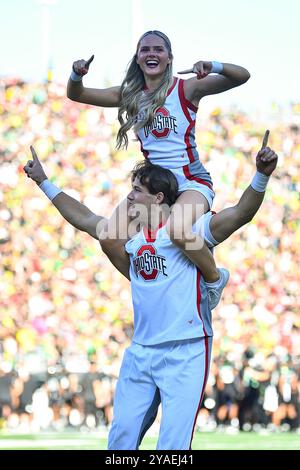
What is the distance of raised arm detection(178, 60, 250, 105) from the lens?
14.2ft

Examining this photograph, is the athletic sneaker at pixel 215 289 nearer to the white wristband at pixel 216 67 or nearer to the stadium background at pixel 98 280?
the white wristband at pixel 216 67

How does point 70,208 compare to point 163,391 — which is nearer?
point 163,391

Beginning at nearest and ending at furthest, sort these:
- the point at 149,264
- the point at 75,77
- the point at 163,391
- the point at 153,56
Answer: the point at 163,391 < the point at 149,264 < the point at 153,56 < the point at 75,77

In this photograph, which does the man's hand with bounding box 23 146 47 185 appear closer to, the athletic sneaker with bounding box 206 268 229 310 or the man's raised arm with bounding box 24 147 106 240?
the man's raised arm with bounding box 24 147 106 240

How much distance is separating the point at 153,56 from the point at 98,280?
805 cm

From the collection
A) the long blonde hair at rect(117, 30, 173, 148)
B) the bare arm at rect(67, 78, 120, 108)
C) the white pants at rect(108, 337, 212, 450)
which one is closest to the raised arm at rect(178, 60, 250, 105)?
the long blonde hair at rect(117, 30, 173, 148)

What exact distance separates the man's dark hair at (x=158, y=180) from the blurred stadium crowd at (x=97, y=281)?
6733mm

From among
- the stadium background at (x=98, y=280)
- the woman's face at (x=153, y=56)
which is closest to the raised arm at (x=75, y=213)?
the woman's face at (x=153, y=56)

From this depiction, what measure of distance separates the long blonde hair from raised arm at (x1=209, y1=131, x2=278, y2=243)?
1.74 feet

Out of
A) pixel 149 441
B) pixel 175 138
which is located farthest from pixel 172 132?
pixel 149 441

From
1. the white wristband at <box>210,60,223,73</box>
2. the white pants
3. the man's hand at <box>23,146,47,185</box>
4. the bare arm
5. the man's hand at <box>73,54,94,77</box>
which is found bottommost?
the white pants

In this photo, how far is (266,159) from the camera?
13.8 feet

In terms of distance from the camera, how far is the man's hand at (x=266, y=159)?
418 cm

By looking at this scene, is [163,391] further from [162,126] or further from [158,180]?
[162,126]
